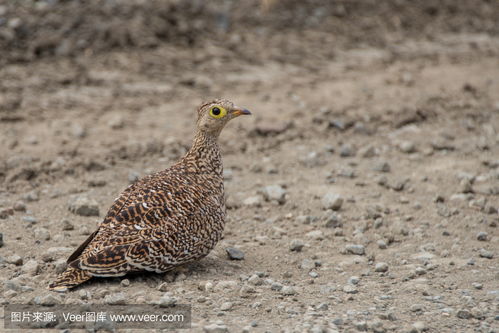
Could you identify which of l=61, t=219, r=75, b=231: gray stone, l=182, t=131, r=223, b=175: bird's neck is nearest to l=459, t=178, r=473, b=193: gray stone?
l=182, t=131, r=223, b=175: bird's neck

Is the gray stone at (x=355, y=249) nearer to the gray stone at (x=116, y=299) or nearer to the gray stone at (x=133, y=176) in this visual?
the gray stone at (x=116, y=299)

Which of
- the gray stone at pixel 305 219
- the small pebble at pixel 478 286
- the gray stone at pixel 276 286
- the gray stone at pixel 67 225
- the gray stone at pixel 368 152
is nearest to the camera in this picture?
the gray stone at pixel 276 286

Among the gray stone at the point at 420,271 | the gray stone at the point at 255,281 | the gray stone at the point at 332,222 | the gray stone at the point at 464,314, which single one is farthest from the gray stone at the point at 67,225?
the gray stone at the point at 464,314

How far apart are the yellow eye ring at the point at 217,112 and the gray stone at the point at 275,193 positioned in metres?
1.67

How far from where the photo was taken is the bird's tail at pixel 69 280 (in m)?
5.54

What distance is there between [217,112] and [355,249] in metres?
1.85

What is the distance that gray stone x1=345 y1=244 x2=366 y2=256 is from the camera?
22.5ft

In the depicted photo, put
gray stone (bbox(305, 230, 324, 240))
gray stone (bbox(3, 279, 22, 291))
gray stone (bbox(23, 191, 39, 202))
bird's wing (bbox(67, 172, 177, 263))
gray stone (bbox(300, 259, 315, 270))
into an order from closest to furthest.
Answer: gray stone (bbox(3, 279, 22, 291)), bird's wing (bbox(67, 172, 177, 263)), gray stone (bbox(300, 259, 315, 270)), gray stone (bbox(305, 230, 324, 240)), gray stone (bbox(23, 191, 39, 202))

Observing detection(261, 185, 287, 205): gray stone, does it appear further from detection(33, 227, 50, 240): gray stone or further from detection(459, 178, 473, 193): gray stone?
detection(33, 227, 50, 240): gray stone

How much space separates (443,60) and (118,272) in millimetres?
9327

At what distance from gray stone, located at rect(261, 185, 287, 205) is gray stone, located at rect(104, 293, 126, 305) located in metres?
2.93

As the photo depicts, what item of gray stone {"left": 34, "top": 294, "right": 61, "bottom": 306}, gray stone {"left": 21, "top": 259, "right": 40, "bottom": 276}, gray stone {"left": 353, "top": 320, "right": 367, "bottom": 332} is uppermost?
gray stone {"left": 34, "top": 294, "right": 61, "bottom": 306}

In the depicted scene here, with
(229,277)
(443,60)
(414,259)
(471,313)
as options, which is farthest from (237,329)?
(443,60)

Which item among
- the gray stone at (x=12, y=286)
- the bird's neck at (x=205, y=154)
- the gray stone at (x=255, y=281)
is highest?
the bird's neck at (x=205, y=154)
